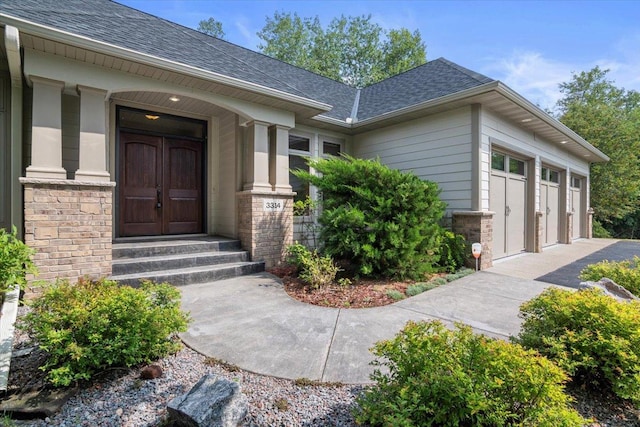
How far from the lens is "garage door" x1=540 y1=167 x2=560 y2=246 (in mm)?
8930

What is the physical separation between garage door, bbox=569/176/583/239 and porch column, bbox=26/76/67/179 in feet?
45.8

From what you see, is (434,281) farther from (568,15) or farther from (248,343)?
(568,15)

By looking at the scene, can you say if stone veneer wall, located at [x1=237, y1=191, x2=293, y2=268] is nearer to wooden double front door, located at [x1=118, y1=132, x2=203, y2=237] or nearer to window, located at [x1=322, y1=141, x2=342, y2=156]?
wooden double front door, located at [x1=118, y1=132, x2=203, y2=237]

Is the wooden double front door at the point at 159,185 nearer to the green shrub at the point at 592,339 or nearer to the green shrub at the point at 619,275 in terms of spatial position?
the green shrub at the point at 592,339

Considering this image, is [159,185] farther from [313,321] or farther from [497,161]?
[497,161]

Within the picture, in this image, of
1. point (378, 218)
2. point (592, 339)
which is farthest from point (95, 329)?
point (378, 218)

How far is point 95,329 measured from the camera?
2.15 meters

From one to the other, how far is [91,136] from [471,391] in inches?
200

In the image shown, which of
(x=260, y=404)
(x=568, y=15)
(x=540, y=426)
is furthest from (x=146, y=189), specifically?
(x=568, y=15)

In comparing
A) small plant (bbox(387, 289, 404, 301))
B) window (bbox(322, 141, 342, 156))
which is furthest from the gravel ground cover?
window (bbox(322, 141, 342, 156))

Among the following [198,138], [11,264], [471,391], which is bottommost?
[471,391]

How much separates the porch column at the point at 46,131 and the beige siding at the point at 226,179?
2.78 m

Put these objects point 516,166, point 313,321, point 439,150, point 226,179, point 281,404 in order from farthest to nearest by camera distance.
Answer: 1. point 516,166
2. point 439,150
3. point 226,179
4. point 313,321
5. point 281,404

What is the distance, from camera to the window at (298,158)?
286 inches
